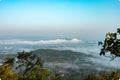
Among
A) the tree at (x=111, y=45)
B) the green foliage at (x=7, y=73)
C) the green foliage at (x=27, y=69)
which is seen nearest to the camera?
the tree at (x=111, y=45)

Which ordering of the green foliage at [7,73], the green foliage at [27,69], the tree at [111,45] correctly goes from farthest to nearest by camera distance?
the green foliage at [7,73]
the green foliage at [27,69]
the tree at [111,45]

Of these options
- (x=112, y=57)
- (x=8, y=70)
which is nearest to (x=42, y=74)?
(x=8, y=70)

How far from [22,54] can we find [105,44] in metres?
40.0

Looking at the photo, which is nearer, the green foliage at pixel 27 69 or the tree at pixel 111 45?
the tree at pixel 111 45

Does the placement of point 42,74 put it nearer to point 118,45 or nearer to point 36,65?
point 36,65

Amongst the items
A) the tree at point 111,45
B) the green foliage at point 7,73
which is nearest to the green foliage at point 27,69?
the green foliage at point 7,73

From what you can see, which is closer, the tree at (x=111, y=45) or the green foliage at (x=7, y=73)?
the tree at (x=111, y=45)

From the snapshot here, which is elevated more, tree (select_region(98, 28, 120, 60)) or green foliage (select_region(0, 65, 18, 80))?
tree (select_region(98, 28, 120, 60))

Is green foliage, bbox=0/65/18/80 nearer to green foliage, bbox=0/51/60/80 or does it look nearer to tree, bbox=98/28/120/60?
green foliage, bbox=0/51/60/80

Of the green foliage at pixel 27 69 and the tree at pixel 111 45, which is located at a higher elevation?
the tree at pixel 111 45

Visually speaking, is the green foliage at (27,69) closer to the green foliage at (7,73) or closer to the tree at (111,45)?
the green foliage at (7,73)

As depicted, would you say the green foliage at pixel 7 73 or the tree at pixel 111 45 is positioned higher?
the tree at pixel 111 45

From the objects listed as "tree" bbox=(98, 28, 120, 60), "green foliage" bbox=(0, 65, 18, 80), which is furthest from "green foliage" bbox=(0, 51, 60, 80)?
"tree" bbox=(98, 28, 120, 60)

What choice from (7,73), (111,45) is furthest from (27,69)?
(111,45)
